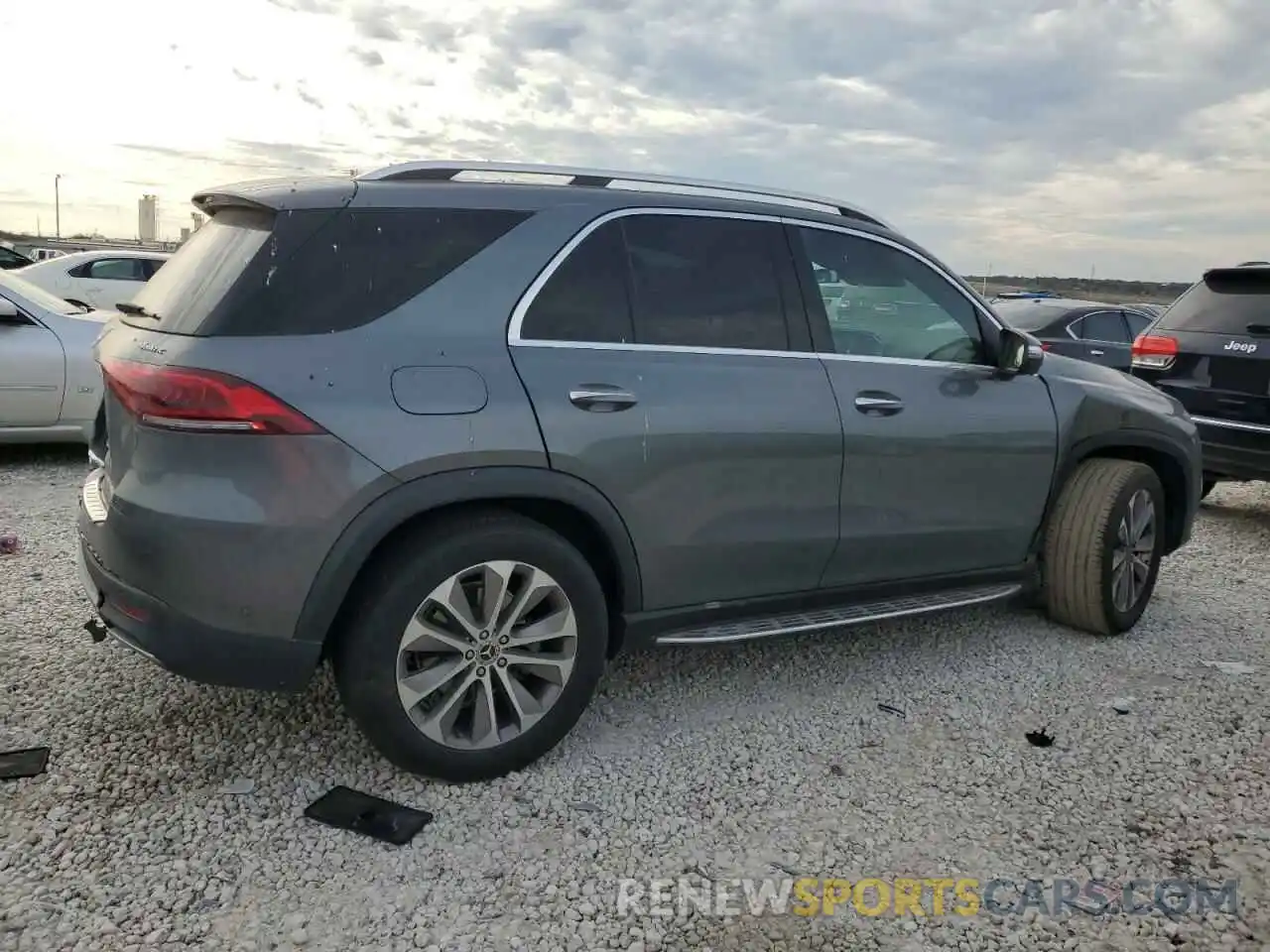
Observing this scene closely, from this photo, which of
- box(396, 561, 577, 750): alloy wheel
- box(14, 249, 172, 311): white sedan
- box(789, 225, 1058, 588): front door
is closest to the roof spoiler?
box(396, 561, 577, 750): alloy wheel

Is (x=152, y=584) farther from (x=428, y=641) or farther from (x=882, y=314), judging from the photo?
(x=882, y=314)

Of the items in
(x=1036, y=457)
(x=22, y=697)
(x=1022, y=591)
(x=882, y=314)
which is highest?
(x=882, y=314)

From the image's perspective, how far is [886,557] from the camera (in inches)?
157

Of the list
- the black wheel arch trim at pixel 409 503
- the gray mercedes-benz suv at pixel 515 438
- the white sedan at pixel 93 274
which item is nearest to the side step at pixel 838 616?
the gray mercedes-benz suv at pixel 515 438

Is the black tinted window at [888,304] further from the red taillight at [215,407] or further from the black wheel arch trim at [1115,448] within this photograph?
the red taillight at [215,407]

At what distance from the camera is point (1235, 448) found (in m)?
6.69

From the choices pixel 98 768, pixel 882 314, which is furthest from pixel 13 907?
pixel 882 314

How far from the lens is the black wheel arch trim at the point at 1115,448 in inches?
180

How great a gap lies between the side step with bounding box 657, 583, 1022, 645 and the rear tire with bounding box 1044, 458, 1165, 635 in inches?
11.9

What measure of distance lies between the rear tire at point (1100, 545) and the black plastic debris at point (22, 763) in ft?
13.2

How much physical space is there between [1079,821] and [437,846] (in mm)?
1941

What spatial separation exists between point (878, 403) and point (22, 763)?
3124mm

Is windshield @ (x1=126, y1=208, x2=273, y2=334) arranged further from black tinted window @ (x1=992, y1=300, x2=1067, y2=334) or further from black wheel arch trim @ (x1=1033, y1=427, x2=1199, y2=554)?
black tinted window @ (x1=992, y1=300, x2=1067, y2=334)

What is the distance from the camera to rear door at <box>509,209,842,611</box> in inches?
127
